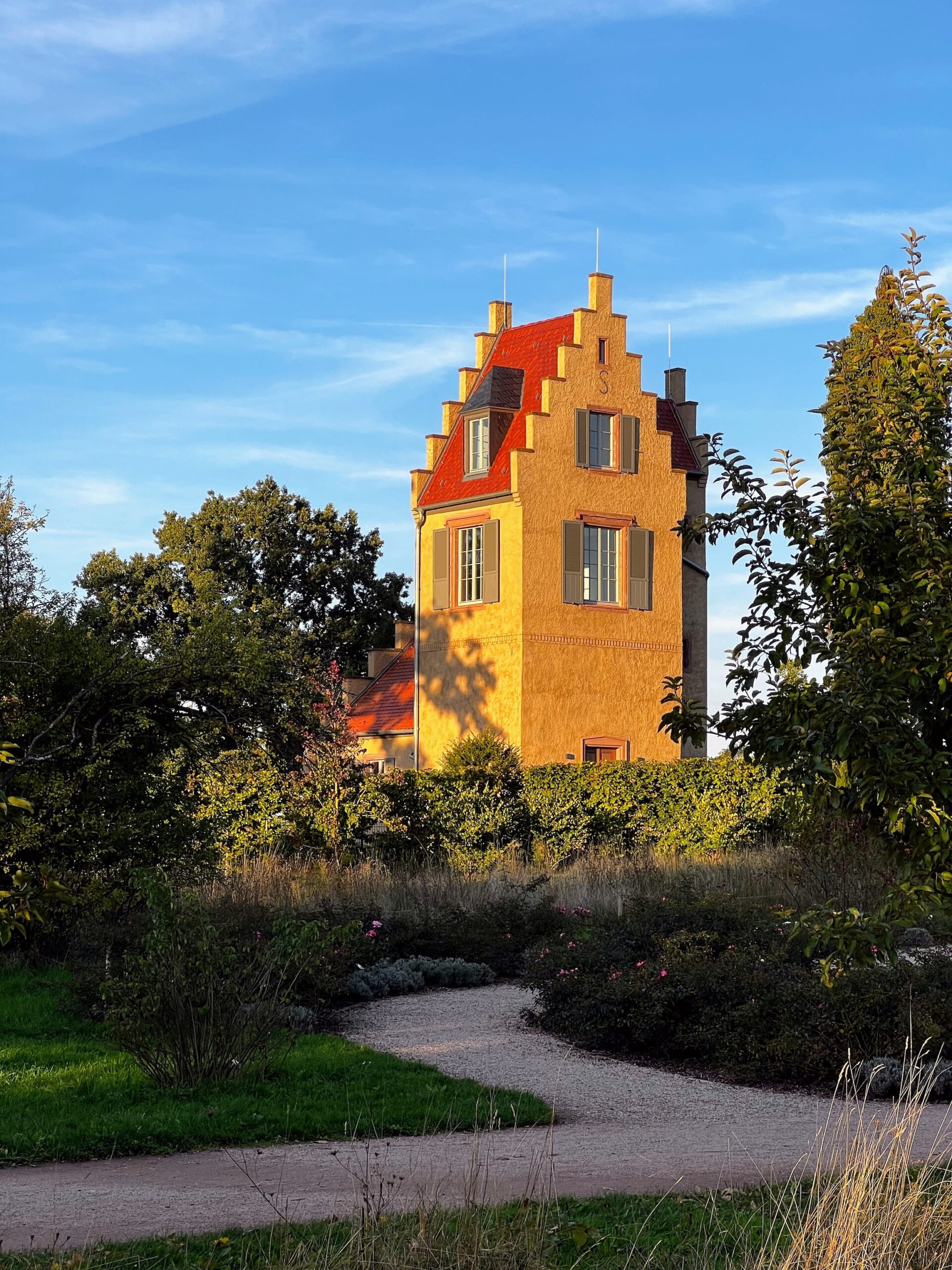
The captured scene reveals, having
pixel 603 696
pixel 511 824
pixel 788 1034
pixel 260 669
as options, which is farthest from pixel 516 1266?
pixel 603 696

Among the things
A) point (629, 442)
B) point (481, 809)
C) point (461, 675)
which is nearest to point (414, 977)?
point (481, 809)

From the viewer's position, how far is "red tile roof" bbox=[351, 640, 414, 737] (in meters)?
34.3

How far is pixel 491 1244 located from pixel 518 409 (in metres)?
28.6

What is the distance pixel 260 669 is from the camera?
1473 cm

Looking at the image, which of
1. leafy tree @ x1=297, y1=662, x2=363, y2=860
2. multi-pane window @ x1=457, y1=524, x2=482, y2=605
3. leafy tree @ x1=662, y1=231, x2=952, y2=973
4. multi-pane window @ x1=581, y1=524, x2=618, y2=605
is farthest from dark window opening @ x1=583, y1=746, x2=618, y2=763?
leafy tree @ x1=662, y1=231, x2=952, y2=973

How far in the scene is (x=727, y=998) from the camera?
453 inches

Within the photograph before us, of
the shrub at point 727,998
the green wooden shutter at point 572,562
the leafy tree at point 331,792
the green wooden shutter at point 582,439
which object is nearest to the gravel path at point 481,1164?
the shrub at point 727,998

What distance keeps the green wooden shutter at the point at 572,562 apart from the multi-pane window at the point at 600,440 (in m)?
1.61

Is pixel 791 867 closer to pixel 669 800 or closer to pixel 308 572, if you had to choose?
pixel 669 800

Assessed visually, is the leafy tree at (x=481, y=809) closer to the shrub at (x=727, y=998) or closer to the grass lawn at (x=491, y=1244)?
the shrub at (x=727, y=998)

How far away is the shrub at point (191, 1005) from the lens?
31.3 feet

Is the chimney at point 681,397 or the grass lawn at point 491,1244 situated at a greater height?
the chimney at point 681,397

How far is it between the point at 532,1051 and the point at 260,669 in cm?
508

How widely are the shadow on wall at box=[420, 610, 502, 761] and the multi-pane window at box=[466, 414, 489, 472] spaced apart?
3.38m
